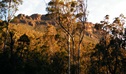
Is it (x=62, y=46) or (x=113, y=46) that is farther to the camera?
(x=62, y=46)

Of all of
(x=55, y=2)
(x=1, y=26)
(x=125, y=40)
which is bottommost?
(x=125, y=40)

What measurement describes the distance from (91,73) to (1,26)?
20170 mm

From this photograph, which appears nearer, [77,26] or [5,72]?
[77,26]

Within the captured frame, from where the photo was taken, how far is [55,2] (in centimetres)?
3212

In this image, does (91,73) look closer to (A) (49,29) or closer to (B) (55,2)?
(A) (49,29)

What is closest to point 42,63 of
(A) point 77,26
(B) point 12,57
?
(B) point 12,57

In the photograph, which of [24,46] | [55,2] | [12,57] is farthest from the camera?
[24,46]

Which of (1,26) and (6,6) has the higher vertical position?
(6,6)

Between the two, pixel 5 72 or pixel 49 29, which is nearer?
pixel 5 72

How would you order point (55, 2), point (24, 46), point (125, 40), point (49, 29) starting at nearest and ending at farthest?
point (55, 2)
point (125, 40)
point (24, 46)
point (49, 29)

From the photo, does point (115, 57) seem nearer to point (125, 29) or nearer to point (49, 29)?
point (125, 29)

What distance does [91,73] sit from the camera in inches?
1930

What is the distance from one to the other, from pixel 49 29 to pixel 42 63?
391 inches

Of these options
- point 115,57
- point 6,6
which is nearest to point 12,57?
point 6,6
